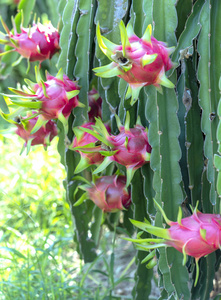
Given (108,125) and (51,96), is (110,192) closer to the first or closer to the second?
(108,125)

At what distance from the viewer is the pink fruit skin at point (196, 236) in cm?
87

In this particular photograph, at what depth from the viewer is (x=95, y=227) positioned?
137 cm

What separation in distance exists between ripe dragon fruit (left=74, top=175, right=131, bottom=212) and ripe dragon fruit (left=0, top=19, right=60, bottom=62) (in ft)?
1.48

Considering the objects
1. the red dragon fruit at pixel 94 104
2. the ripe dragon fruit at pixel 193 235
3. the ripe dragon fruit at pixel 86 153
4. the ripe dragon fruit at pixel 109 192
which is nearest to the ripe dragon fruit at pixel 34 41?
the red dragon fruit at pixel 94 104

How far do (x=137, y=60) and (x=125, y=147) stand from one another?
0.22 metres

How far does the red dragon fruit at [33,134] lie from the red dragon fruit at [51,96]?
0.08 m

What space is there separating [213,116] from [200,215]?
0.77ft

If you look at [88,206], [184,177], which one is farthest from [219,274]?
[184,177]

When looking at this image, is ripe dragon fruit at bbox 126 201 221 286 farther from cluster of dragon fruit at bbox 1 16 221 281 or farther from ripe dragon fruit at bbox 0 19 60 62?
ripe dragon fruit at bbox 0 19 60 62

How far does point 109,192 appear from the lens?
1162 mm

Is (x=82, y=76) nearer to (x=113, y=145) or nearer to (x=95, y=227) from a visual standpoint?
(x=113, y=145)

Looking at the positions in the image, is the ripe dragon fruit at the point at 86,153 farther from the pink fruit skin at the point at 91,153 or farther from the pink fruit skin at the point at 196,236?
the pink fruit skin at the point at 196,236

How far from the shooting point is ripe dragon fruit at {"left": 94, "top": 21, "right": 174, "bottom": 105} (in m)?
0.90

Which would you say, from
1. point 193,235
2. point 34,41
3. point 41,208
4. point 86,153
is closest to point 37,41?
point 34,41
